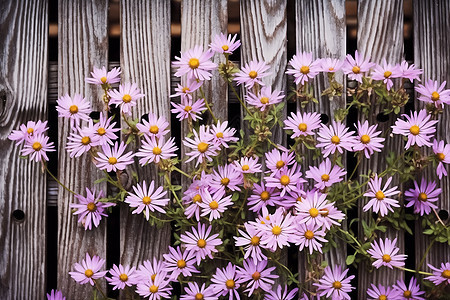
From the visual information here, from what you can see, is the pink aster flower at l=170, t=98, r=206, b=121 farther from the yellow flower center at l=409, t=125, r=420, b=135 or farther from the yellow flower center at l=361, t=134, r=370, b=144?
the yellow flower center at l=409, t=125, r=420, b=135

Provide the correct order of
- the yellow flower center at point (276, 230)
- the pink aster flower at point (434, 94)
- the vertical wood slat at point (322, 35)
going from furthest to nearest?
the vertical wood slat at point (322, 35) < the pink aster flower at point (434, 94) < the yellow flower center at point (276, 230)

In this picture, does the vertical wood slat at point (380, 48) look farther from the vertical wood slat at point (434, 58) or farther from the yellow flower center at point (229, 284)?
the yellow flower center at point (229, 284)

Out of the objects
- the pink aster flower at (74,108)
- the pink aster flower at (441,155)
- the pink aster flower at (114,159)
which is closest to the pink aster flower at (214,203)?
the pink aster flower at (114,159)

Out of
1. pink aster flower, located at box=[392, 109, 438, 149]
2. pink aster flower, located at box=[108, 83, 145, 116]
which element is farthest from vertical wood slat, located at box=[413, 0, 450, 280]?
pink aster flower, located at box=[108, 83, 145, 116]

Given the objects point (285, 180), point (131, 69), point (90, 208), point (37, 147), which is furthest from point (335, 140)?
point (37, 147)

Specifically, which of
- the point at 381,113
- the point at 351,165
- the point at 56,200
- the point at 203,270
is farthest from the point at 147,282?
the point at 381,113

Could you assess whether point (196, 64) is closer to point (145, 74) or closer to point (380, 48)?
point (145, 74)
